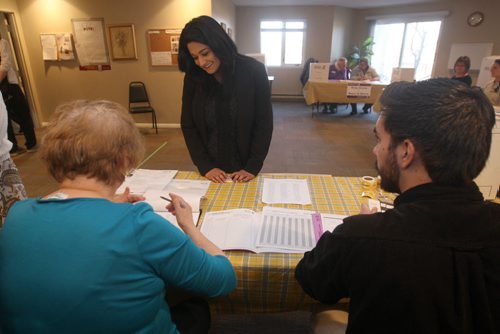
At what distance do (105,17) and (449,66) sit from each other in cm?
735

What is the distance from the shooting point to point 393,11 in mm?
8156

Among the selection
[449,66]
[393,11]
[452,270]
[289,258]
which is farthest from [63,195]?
[393,11]

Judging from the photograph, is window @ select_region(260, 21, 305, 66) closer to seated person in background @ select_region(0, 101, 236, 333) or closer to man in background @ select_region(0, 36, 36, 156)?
man in background @ select_region(0, 36, 36, 156)

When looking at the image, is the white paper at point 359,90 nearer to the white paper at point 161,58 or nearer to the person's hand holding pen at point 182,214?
the white paper at point 161,58

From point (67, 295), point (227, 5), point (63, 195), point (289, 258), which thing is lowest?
point (289, 258)

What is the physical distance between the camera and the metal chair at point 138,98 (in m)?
5.30

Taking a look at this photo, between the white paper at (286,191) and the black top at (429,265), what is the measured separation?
0.66 m

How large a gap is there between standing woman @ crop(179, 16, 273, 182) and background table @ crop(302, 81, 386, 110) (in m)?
4.98

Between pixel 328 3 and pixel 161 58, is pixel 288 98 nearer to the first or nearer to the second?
pixel 328 3

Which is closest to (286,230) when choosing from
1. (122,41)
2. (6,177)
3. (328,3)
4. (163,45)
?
(6,177)

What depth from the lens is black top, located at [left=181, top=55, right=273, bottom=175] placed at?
5.15ft

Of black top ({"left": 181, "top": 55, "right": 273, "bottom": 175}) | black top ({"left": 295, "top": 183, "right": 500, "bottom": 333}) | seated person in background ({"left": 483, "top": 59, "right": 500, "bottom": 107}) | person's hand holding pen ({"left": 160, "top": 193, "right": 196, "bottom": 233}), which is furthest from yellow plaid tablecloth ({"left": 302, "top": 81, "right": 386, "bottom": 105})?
black top ({"left": 295, "top": 183, "right": 500, "bottom": 333})

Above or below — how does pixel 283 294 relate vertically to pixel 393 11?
below

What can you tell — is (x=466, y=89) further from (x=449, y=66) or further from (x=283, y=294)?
(x=449, y=66)
